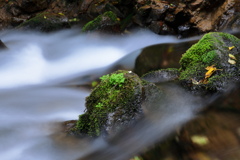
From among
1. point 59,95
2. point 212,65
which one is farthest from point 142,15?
point 212,65

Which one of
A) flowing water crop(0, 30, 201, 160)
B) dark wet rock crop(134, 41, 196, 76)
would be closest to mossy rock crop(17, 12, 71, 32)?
flowing water crop(0, 30, 201, 160)

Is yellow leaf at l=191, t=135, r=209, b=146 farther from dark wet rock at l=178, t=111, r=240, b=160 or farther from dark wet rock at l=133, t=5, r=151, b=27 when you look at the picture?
dark wet rock at l=133, t=5, r=151, b=27

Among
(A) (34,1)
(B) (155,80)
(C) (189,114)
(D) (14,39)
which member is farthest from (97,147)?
(A) (34,1)

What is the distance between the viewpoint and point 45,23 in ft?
37.6

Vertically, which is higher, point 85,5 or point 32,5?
point 32,5

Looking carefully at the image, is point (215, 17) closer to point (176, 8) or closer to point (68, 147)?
point (176, 8)

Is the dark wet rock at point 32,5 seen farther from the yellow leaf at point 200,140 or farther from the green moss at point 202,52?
the yellow leaf at point 200,140

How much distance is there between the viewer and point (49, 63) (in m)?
8.72

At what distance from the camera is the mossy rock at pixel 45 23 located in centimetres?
1133

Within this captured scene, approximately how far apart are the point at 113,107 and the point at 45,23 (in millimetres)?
9436

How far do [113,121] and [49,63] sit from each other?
20.2 feet

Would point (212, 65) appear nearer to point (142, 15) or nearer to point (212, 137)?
point (212, 137)

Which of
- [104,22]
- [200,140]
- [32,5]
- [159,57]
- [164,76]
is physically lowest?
[159,57]

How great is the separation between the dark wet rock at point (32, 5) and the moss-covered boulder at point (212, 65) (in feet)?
44.3
